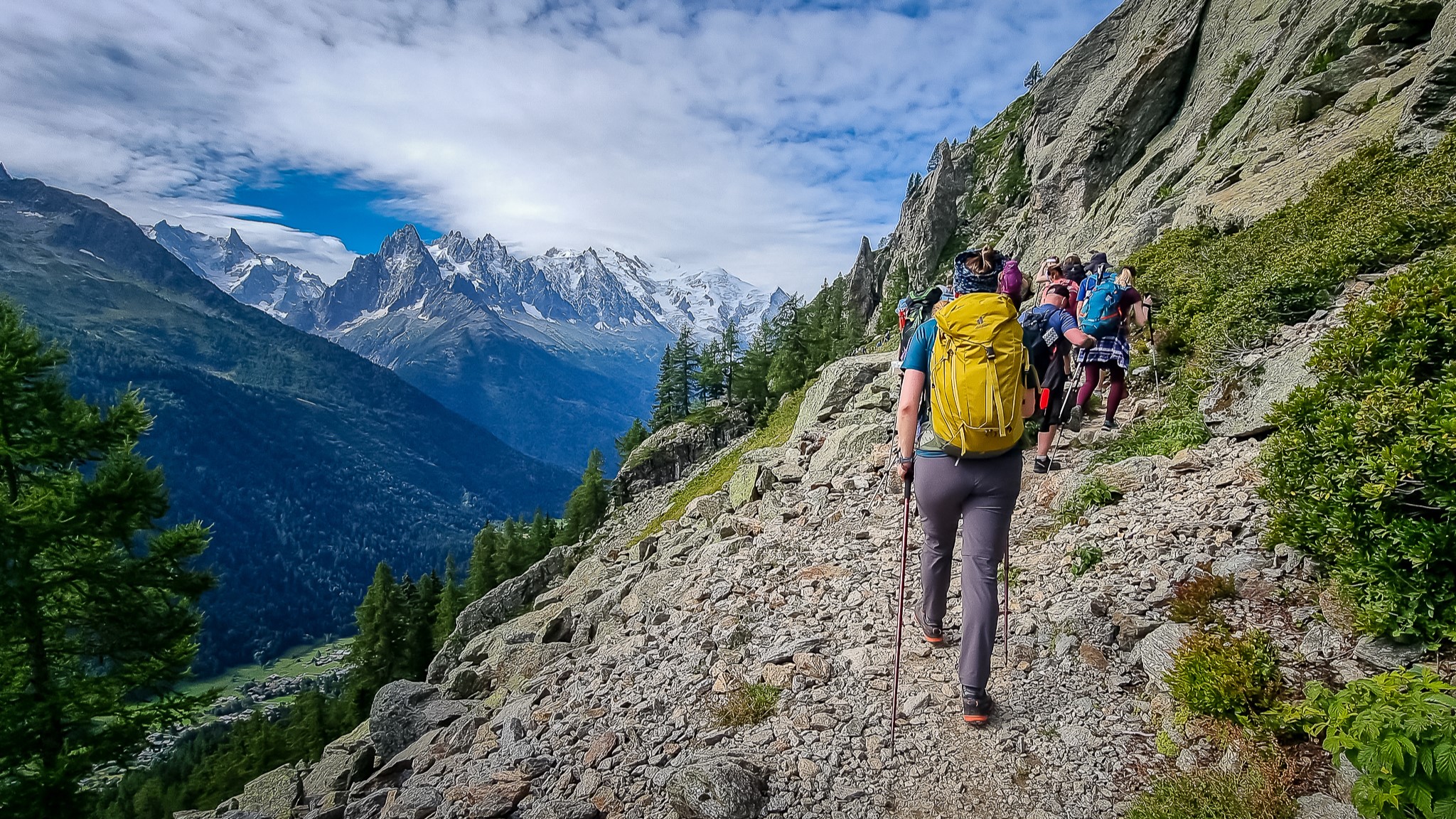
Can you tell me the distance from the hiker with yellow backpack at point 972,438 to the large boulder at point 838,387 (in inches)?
558

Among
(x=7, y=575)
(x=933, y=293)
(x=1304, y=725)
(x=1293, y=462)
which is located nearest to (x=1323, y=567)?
(x=1293, y=462)

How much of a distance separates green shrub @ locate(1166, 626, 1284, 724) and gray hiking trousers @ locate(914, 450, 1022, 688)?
145 centimetres

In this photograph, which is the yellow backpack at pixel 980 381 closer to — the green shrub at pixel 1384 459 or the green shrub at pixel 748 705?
the green shrub at pixel 1384 459

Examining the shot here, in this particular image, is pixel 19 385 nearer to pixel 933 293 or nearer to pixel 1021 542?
pixel 933 293

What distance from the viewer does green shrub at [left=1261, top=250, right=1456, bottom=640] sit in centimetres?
412

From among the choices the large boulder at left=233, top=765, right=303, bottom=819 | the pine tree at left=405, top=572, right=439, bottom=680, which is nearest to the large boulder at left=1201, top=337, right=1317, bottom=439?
the large boulder at left=233, top=765, right=303, bottom=819

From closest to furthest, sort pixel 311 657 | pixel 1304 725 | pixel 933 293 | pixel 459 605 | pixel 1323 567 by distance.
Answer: pixel 1304 725
pixel 1323 567
pixel 933 293
pixel 459 605
pixel 311 657

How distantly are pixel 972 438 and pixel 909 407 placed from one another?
Result: 0.60 metres

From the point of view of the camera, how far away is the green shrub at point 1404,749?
2875 mm

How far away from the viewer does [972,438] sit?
4.67m

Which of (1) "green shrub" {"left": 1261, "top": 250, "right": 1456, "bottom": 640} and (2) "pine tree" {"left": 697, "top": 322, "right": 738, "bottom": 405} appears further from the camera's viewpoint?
(2) "pine tree" {"left": 697, "top": 322, "right": 738, "bottom": 405}

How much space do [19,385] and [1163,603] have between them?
19927 mm

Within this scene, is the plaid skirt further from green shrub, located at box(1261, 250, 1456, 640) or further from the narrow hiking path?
green shrub, located at box(1261, 250, 1456, 640)

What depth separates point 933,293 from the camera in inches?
355
